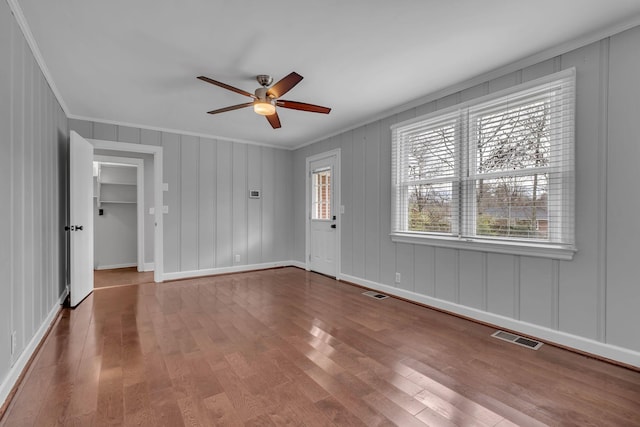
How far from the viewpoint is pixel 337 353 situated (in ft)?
7.99

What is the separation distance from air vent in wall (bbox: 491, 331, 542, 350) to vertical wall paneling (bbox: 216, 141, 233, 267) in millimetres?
4212

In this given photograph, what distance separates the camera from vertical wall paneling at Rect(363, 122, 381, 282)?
429 centimetres

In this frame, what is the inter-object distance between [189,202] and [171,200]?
272 millimetres

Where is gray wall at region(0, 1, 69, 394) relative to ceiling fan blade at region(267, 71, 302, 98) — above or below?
below

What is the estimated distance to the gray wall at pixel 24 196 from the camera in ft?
6.18

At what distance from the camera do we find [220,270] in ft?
17.8

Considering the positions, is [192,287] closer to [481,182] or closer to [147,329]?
[147,329]

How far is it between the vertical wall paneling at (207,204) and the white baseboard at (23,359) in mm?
2210

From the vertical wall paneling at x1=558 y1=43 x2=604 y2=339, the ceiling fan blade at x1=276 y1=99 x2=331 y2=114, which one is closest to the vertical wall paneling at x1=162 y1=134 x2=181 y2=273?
the ceiling fan blade at x1=276 y1=99 x2=331 y2=114

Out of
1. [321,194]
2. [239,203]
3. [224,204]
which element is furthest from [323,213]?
[224,204]

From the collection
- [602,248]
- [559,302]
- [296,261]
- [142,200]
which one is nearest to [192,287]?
[296,261]

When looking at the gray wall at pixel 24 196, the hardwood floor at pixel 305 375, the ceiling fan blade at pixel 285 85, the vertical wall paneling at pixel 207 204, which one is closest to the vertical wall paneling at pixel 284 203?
the vertical wall paneling at pixel 207 204

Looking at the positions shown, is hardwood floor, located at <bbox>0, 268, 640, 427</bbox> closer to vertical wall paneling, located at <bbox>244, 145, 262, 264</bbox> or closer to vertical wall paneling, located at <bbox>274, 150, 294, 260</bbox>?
→ vertical wall paneling, located at <bbox>244, 145, 262, 264</bbox>

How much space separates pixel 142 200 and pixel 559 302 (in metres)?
6.47
